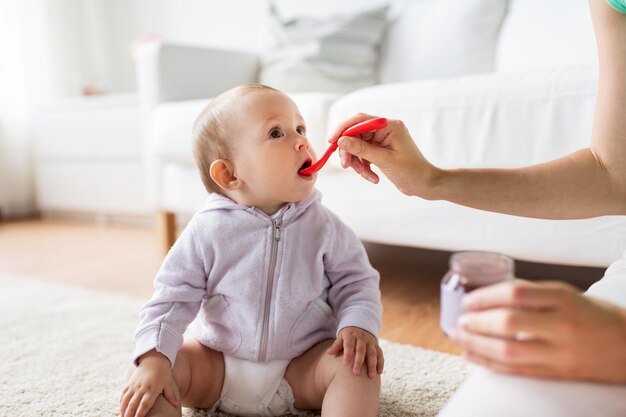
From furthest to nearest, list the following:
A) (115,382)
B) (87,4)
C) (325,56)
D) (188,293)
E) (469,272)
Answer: (87,4) → (325,56) → (115,382) → (188,293) → (469,272)

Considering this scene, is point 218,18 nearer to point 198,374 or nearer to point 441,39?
point 441,39

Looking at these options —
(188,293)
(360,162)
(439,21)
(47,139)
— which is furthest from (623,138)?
(47,139)

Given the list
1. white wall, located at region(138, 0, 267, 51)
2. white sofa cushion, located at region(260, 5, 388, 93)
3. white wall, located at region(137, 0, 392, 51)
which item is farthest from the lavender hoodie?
white wall, located at region(138, 0, 267, 51)

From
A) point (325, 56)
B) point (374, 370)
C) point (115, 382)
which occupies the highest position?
point (325, 56)

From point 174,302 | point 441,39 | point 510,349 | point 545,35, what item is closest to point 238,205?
point 174,302

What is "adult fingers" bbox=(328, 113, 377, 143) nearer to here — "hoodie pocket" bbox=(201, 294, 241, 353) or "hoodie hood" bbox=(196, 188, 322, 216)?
"hoodie hood" bbox=(196, 188, 322, 216)

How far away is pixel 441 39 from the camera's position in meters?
1.79

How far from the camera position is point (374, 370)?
0.66 metres

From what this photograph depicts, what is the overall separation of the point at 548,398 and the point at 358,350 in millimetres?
334

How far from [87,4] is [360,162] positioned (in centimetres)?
290

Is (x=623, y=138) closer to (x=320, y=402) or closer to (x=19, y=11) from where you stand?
(x=320, y=402)

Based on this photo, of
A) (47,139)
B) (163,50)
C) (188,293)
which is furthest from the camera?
(47,139)

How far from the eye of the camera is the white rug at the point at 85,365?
0.77 meters

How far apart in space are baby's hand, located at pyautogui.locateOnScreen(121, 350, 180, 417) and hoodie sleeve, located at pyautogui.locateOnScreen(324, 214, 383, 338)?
227mm
